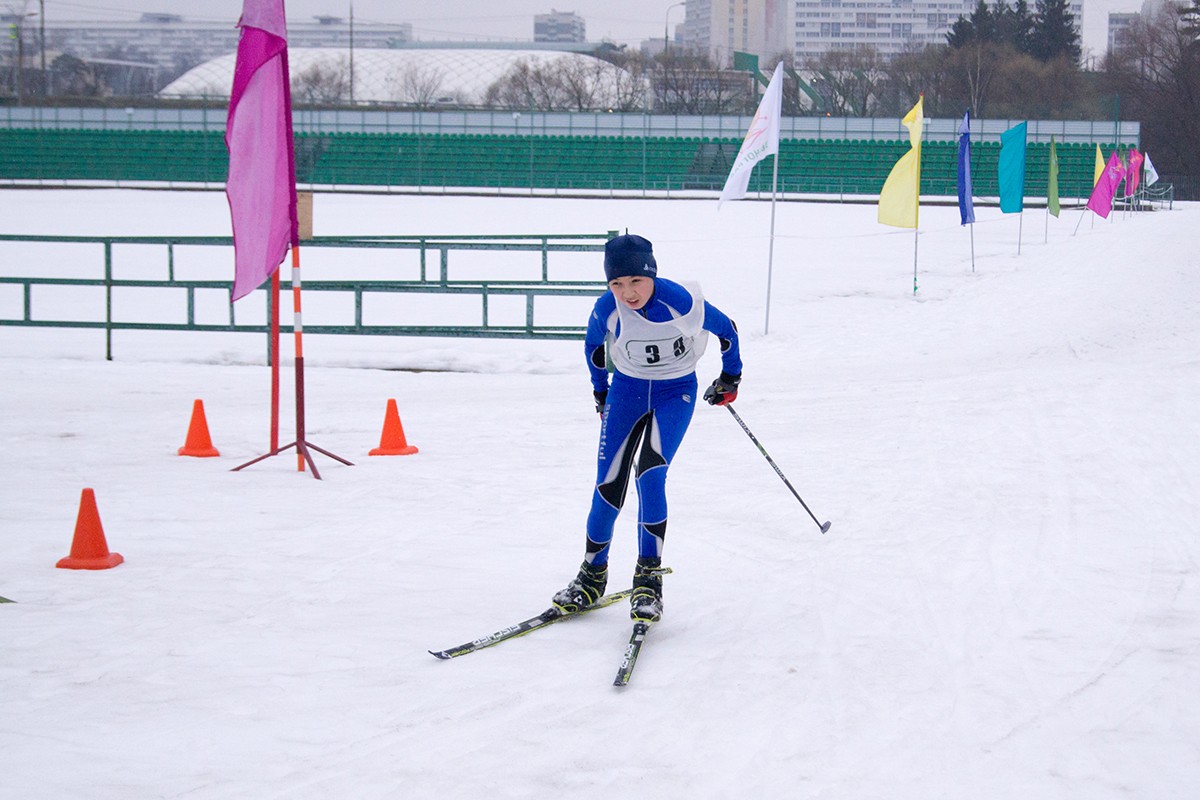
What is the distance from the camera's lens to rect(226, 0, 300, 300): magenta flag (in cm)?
706

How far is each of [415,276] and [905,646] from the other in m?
16.1

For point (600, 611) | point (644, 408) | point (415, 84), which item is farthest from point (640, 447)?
point (415, 84)

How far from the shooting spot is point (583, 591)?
4.75 metres

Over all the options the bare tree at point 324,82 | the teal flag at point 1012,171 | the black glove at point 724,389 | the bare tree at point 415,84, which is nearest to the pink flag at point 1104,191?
the teal flag at point 1012,171

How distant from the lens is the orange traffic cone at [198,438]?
7.96 metres

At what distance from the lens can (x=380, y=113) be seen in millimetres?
56000

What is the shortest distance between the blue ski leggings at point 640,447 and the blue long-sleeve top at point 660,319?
163 millimetres

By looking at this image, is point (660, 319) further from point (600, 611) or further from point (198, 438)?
point (198, 438)

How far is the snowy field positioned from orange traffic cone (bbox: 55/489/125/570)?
12 cm

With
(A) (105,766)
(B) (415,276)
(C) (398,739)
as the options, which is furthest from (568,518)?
(B) (415,276)

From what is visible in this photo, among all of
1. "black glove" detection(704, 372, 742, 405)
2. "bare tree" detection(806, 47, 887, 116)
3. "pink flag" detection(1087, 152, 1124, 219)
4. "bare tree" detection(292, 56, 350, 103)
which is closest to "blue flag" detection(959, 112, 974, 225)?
"pink flag" detection(1087, 152, 1124, 219)

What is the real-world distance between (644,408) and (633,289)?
492mm

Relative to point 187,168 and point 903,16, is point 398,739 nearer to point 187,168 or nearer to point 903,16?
point 187,168

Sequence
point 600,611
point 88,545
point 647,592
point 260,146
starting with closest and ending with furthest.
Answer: point 647,592, point 600,611, point 88,545, point 260,146
